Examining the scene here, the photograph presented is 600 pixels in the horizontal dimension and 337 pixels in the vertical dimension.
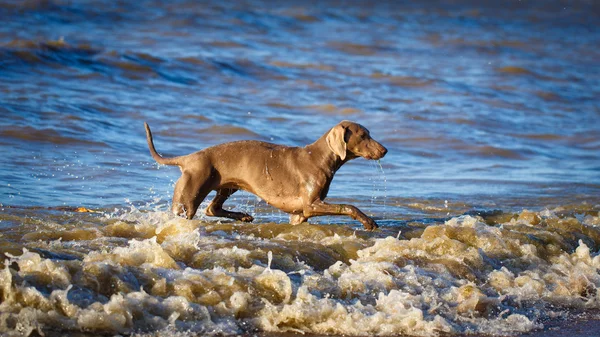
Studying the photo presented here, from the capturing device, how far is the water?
6277mm

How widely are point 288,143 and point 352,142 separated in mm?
6776

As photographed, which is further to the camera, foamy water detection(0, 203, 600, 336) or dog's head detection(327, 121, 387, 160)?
dog's head detection(327, 121, 387, 160)

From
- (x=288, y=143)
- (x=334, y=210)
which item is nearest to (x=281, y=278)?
(x=334, y=210)

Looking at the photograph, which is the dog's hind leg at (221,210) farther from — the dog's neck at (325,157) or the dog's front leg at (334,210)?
the dog's neck at (325,157)

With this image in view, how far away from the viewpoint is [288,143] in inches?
599

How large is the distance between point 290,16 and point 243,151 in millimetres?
22601

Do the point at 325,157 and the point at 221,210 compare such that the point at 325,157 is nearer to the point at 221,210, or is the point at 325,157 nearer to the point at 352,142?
the point at 352,142

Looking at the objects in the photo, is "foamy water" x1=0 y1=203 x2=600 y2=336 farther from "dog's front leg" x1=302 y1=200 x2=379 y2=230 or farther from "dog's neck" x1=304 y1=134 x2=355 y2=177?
"dog's neck" x1=304 y1=134 x2=355 y2=177

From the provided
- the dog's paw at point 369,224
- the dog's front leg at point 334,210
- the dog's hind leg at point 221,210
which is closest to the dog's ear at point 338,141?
the dog's front leg at point 334,210

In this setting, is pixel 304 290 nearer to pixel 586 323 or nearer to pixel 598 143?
pixel 586 323

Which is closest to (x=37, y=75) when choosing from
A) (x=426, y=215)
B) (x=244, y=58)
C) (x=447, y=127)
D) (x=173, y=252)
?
(x=244, y=58)

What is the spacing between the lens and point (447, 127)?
58.1 feet

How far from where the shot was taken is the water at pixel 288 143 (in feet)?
20.6

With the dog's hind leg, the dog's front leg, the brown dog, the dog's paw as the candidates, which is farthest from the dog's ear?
the dog's hind leg
